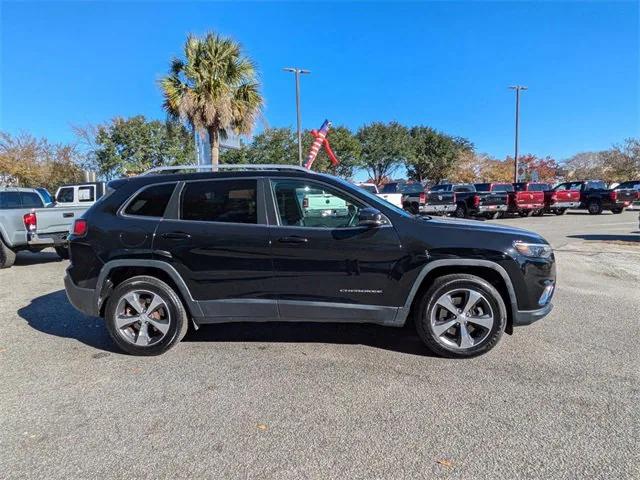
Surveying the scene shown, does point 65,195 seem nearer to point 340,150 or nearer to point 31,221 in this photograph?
point 31,221

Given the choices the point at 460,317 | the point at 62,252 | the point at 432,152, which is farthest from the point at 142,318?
the point at 432,152

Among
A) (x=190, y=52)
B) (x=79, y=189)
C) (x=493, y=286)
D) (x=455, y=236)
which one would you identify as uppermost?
(x=190, y=52)

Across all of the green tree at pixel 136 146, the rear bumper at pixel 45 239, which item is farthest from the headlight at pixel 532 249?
the green tree at pixel 136 146

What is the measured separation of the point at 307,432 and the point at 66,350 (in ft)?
9.84

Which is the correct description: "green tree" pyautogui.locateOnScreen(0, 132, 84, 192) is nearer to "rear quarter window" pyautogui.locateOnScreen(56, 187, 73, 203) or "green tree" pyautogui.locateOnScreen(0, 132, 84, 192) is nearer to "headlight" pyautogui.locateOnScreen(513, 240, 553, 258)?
"rear quarter window" pyautogui.locateOnScreen(56, 187, 73, 203)

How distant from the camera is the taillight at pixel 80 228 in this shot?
4445 millimetres

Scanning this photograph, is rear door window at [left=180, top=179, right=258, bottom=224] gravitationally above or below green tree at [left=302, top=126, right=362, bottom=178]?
Result: below

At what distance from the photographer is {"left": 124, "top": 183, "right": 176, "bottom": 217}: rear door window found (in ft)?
14.4

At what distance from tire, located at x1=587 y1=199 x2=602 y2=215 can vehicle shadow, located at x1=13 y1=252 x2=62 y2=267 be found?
83.0 ft

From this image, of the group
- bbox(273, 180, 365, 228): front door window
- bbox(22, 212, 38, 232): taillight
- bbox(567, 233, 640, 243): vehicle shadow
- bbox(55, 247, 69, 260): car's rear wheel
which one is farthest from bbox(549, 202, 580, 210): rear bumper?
bbox(22, 212, 38, 232): taillight

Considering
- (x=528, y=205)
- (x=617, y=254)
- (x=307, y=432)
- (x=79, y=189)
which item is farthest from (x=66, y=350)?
(x=528, y=205)

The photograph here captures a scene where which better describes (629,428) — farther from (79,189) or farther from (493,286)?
(79,189)

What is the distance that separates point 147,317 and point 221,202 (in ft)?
4.39

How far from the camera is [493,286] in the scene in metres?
4.15
